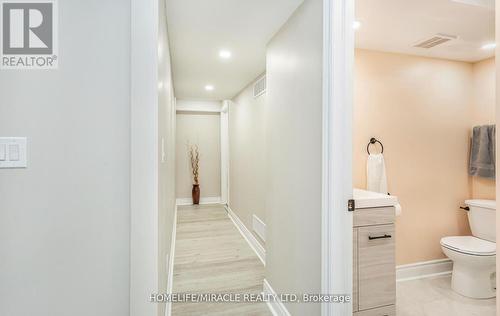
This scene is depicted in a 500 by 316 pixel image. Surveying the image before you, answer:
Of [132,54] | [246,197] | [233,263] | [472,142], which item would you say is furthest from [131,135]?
[472,142]

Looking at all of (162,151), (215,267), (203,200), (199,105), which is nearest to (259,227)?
(215,267)

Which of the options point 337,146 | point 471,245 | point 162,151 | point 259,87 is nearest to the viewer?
point 337,146

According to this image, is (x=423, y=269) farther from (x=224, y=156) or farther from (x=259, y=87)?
(x=224, y=156)

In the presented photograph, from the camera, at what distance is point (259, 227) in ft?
10.4

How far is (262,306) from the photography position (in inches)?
85.9

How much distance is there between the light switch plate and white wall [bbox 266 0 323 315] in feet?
4.62

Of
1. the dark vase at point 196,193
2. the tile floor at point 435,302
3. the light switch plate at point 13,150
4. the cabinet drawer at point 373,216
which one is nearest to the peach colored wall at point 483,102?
the tile floor at point 435,302

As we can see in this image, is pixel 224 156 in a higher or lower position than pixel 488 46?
lower

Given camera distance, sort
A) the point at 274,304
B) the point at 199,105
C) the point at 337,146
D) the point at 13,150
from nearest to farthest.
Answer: the point at 13,150, the point at 337,146, the point at 274,304, the point at 199,105

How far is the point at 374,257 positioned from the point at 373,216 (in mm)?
269

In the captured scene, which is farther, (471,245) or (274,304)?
(471,245)

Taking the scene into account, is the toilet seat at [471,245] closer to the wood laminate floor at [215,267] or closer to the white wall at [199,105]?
the wood laminate floor at [215,267]

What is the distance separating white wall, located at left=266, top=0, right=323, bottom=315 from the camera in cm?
150

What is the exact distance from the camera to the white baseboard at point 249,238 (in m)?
3.07
